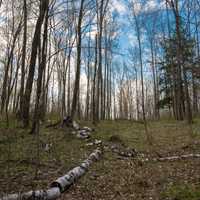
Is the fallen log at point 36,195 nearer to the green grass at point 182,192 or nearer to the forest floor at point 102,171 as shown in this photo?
the forest floor at point 102,171

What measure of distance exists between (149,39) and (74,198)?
22.3 metres

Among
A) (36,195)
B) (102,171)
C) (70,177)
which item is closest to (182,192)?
(70,177)

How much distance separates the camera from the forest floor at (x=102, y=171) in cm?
474

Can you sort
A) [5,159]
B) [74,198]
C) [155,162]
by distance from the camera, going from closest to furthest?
[74,198]
[5,159]
[155,162]

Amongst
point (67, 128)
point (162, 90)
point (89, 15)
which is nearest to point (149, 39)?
point (162, 90)

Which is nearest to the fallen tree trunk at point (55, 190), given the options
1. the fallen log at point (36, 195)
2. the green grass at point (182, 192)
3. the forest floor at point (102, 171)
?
the fallen log at point (36, 195)

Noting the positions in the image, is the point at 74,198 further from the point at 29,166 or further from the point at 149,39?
the point at 149,39

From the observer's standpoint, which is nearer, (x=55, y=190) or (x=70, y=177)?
(x=55, y=190)

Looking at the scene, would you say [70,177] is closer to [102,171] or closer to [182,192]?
[102,171]

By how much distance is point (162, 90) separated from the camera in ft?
76.4

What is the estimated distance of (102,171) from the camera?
6.45 metres

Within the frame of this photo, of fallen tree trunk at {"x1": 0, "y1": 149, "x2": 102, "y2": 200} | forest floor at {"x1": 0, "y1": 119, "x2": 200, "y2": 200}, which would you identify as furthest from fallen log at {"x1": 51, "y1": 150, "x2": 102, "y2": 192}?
forest floor at {"x1": 0, "y1": 119, "x2": 200, "y2": 200}

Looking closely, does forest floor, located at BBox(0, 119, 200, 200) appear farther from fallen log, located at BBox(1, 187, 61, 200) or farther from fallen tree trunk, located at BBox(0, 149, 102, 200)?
fallen log, located at BBox(1, 187, 61, 200)

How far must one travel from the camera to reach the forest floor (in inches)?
187
